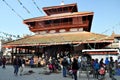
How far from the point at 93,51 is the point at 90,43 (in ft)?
15.1

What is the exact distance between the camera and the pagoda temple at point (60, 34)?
96.0 ft

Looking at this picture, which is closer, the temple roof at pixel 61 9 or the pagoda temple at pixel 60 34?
the pagoda temple at pixel 60 34

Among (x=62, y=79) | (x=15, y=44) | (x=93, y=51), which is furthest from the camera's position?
(x=15, y=44)

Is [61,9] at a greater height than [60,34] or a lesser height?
greater

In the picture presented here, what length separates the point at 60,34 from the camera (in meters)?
35.6

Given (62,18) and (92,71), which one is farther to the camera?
(62,18)

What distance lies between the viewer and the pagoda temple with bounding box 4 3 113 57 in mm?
29250

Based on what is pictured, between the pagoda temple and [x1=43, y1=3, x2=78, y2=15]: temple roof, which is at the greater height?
[x1=43, y1=3, x2=78, y2=15]: temple roof

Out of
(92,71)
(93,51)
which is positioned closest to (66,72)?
(92,71)

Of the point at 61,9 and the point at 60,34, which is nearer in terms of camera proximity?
the point at 60,34

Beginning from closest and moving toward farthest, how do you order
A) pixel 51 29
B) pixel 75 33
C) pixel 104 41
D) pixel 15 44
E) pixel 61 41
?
pixel 104 41
pixel 61 41
pixel 15 44
pixel 75 33
pixel 51 29

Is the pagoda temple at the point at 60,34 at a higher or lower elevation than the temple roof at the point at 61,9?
lower

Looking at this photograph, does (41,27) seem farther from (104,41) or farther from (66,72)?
(66,72)

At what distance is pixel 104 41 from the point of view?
26766mm
